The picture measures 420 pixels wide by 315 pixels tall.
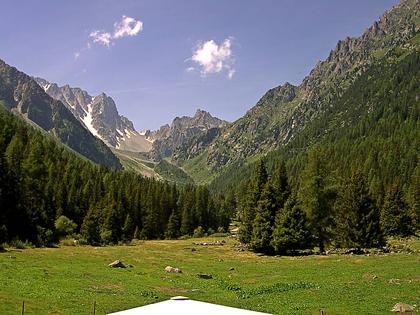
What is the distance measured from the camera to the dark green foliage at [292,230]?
207 ft

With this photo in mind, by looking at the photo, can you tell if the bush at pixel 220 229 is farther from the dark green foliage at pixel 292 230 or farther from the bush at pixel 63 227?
the dark green foliage at pixel 292 230

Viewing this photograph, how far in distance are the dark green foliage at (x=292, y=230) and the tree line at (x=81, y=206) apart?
131 feet

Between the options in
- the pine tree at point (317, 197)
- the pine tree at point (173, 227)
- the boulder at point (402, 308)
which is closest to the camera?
the boulder at point (402, 308)

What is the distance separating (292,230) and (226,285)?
2681cm

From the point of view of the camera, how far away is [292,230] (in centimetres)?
6303

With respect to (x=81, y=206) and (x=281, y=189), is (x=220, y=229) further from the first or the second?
(x=281, y=189)

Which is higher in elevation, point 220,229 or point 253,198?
point 253,198

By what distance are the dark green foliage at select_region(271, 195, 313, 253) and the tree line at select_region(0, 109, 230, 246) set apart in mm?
39914

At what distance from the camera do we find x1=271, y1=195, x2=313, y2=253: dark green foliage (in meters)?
63.0

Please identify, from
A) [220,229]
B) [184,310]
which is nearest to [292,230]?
[184,310]

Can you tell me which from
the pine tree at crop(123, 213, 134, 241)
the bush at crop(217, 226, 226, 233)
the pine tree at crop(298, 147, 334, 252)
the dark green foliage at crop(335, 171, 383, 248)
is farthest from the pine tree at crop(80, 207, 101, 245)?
the bush at crop(217, 226, 226, 233)

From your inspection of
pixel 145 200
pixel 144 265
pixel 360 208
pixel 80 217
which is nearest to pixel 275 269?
pixel 144 265

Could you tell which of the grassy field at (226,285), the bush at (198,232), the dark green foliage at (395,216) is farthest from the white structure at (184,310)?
the bush at (198,232)

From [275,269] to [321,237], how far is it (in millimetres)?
20449
